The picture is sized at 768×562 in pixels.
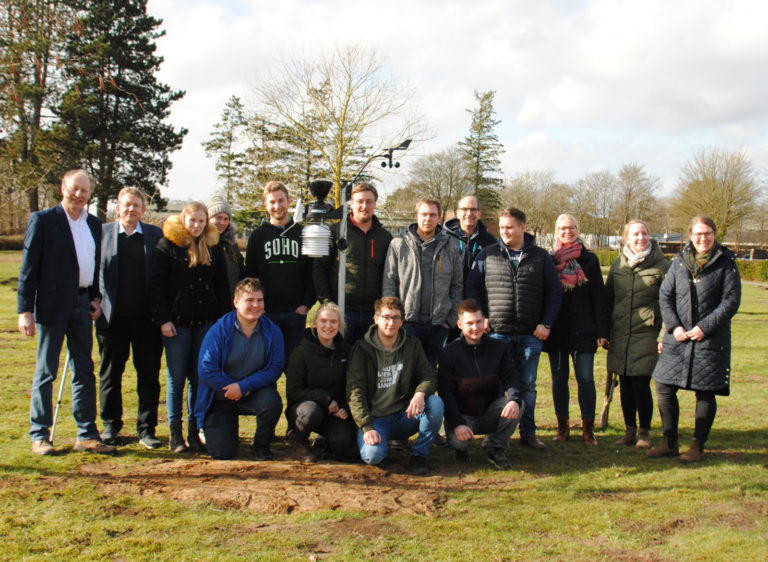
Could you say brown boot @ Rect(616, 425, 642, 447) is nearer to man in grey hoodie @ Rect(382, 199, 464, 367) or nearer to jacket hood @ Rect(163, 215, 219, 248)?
man in grey hoodie @ Rect(382, 199, 464, 367)

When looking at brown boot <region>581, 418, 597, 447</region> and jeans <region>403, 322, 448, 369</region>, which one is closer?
jeans <region>403, 322, 448, 369</region>

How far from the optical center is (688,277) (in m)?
4.78

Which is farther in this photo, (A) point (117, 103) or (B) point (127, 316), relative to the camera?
(A) point (117, 103)

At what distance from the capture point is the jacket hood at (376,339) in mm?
4613

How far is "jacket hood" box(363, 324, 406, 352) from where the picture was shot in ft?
15.1

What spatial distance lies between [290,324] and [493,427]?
6.21ft

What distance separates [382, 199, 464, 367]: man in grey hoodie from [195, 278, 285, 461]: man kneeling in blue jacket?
1066mm

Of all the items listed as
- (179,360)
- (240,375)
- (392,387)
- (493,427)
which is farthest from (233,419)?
(493,427)

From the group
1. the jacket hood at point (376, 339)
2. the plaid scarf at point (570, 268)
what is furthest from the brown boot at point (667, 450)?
the jacket hood at point (376, 339)

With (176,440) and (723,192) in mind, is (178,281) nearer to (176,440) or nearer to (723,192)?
(176,440)

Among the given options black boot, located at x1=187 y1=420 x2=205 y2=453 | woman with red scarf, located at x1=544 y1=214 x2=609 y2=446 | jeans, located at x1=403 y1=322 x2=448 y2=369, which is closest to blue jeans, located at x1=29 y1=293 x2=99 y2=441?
black boot, located at x1=187 y1=420 x2=205 y2=453

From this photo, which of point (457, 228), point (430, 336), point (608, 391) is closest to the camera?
point (430, 336)

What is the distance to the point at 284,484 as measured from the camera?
13.4ft

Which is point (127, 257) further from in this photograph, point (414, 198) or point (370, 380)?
point (414, 198)
